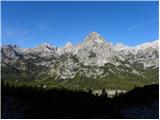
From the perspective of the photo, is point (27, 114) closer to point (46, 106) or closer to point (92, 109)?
point (46, 106)

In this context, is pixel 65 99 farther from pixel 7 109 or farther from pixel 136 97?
pixel 136 97

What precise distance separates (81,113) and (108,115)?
3.02 metres

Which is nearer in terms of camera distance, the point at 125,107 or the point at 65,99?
the point at 65,99

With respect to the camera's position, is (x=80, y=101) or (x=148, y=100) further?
(x=148, y=100)

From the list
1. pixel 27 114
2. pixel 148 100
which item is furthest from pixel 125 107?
pixel 27 114

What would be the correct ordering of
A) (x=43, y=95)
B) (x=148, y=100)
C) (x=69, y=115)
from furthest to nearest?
(x=148, y=100)
(x=43, y=95)
(x=69, y=115)

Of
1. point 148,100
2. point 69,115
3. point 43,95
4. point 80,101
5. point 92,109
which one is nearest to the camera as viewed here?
point 69,115

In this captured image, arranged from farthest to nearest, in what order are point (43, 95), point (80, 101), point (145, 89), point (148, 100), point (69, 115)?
point (145, 89) < point (148, 100) < point (43, 95) < point (80, 101) < point (69, 115)

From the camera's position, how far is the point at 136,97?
5556 centimetres

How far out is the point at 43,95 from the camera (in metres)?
44.9

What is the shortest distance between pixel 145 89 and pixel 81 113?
31.0 metres

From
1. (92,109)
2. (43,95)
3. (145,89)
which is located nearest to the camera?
(92,109)

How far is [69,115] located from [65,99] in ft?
20.8

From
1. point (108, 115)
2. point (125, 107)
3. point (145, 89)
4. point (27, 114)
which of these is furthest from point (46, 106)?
point (145, 89)
